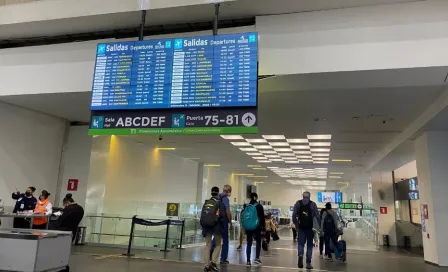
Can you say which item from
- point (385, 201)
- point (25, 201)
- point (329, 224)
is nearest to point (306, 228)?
point (329, 224)

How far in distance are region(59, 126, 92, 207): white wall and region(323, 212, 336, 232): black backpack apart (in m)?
6.65

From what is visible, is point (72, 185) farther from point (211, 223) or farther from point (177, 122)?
point (177, 122)

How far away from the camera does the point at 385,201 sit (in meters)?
16.1

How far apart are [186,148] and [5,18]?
8613 millimetres

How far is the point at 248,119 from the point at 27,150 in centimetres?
631

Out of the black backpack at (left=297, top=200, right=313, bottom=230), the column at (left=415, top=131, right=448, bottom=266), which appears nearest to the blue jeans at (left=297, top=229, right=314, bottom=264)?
the black backpack at (left=297, top=200, right=313, bottom=230)

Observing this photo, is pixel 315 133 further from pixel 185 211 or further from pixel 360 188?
pixel 360 188

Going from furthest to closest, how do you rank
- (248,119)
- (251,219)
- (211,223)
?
(251,219), (211,223), (248,119)

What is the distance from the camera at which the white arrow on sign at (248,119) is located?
4379mm

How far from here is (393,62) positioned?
5090mm

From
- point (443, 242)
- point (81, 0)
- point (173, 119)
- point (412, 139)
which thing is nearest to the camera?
point (173, 119)

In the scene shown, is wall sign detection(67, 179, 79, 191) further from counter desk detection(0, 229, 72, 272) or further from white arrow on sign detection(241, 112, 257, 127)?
white arrow on sign detection(241, 112, 257, 127)

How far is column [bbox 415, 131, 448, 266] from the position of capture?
8453mm

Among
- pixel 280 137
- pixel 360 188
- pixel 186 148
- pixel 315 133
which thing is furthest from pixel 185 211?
pixel 360 188
